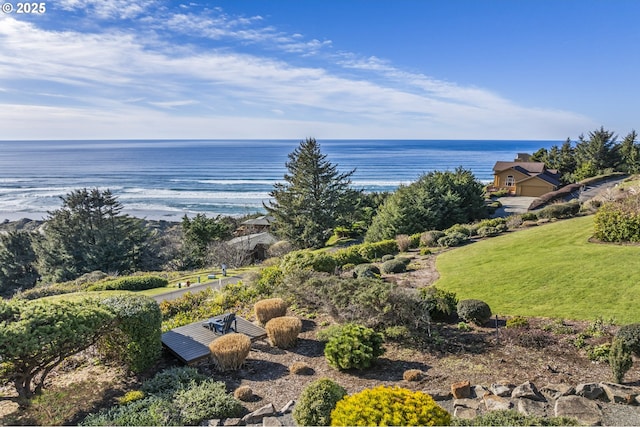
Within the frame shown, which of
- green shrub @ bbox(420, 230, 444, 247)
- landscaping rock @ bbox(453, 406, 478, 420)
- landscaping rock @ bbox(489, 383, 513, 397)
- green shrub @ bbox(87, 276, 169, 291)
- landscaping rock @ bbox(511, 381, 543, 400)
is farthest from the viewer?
green shrub @ bbox(420, 230, 444, 247)

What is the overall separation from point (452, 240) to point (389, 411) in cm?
1773

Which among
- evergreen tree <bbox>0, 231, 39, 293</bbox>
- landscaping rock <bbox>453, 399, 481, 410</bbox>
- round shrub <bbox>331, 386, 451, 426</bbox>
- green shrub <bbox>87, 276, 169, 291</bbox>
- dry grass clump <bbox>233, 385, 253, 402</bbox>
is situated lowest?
evergreen tree <bbox>0, 231, 39, 293</bbox>

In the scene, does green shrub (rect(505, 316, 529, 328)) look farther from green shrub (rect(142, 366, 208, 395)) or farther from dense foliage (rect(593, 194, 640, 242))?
dense foliage (rect(593, 194, 640, 242))

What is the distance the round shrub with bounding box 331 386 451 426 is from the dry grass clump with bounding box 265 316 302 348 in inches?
200

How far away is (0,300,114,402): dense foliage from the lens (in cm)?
697

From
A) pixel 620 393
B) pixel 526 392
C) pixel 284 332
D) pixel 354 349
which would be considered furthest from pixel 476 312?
pixel 284 332

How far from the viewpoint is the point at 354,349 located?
8.71 metres

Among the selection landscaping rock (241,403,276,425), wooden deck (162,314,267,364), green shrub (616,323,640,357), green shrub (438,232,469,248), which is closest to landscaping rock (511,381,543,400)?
green shrub (616,323,640,357)

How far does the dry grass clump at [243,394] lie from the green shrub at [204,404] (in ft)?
0.76

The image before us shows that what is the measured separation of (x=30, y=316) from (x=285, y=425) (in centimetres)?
519

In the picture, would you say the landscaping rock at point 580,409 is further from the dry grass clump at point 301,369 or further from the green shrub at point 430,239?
the green shrub at point 430,239

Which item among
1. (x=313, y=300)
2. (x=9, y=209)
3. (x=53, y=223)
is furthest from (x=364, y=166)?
(x=313, y=300)

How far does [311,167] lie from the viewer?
37.1 meters

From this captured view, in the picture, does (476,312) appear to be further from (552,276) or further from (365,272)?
(365,272)
